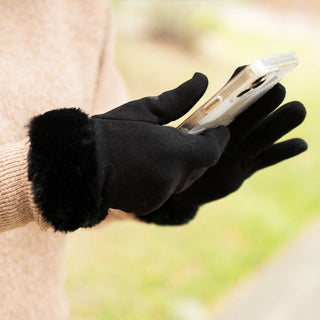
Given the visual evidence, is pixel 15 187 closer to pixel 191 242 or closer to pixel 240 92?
pixel 240 92

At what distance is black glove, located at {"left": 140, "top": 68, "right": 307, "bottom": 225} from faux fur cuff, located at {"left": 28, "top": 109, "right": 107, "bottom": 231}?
0.31 meters

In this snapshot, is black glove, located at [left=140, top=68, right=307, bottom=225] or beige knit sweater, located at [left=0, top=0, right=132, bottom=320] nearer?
beige knit sweater, located at [left=0, top=0, right=132, bottom=320]

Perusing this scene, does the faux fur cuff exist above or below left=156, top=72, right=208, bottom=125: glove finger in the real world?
below

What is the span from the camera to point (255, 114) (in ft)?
2.53

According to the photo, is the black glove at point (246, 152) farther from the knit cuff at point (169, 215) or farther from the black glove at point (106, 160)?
the black glove at point (106, 160)

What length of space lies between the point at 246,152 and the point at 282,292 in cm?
152

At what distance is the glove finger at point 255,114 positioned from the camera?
0.75 m

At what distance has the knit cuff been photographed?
0.89m

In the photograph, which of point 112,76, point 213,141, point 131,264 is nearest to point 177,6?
point 131,264

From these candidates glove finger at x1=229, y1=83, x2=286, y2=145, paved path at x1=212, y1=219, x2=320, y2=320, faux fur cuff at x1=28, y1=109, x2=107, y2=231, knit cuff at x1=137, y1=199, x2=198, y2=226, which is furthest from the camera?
paved path at x1=212, y1=219, x2=320, y2=320

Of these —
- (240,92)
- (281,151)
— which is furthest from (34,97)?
(281,151)

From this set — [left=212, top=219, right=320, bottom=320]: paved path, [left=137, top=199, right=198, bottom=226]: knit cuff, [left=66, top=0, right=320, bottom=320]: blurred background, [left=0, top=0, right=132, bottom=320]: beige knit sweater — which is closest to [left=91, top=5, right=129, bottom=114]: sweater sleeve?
[left=0, top=0, right=132, bottom=320]: beige knit sweater

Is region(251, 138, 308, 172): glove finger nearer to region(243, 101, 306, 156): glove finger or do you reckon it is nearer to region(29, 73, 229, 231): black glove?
region(243, 101, 306, 156): glove finger

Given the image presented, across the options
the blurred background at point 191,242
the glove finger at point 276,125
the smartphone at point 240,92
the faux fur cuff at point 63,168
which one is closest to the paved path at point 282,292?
the blurred background at point 191,242
